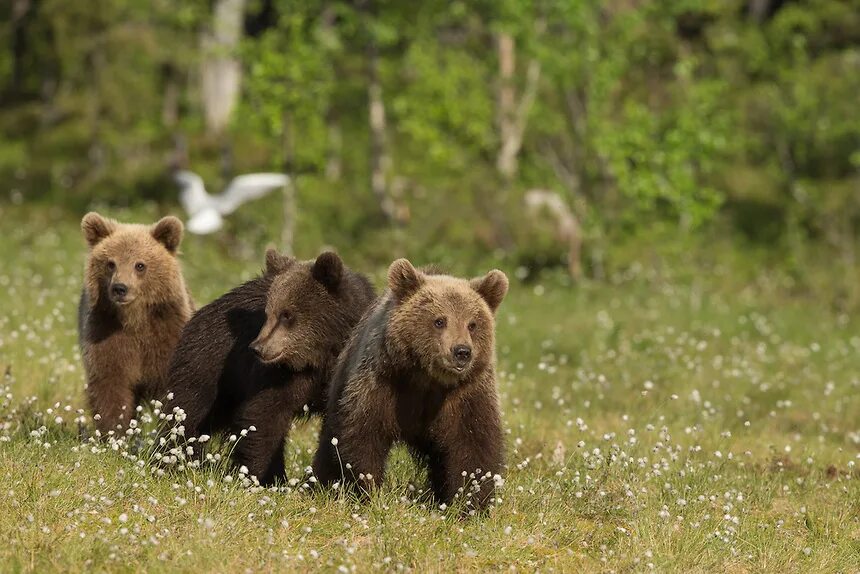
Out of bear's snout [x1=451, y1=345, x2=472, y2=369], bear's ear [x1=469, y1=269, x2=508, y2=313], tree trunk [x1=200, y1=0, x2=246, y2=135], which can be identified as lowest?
tree trunk [x1=200, y1=0, x2=246, y2=135]

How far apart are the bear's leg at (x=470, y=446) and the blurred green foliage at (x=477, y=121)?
1447 cm

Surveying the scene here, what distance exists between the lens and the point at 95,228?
909 centimetres

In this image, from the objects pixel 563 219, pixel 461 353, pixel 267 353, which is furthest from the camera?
pixel 563 219

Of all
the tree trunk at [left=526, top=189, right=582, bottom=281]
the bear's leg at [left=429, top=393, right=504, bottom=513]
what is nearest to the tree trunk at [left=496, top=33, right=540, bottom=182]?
the tree trunk at [left=526, top=189, right=582, bottom=281]

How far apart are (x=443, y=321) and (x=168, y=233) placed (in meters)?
3.14

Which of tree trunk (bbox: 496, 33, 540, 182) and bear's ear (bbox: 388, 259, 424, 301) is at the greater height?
bear's ear (bbox: 388, 259, 424, 301)

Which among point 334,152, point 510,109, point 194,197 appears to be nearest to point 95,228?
point 194,197

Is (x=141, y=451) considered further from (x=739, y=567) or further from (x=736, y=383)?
(x=736, y=383)

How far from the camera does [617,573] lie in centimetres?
634

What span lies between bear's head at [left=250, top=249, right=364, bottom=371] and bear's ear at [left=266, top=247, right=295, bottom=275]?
0.30ft

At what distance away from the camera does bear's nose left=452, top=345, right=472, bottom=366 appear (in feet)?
21.9

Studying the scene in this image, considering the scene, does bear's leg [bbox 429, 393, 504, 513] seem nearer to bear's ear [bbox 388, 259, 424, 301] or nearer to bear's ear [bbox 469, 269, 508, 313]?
bear's ear [bbox 469, 269, 508, 313]

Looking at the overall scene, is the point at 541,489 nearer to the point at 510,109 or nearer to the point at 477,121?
the point at 477,121

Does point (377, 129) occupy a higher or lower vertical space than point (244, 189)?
lower
